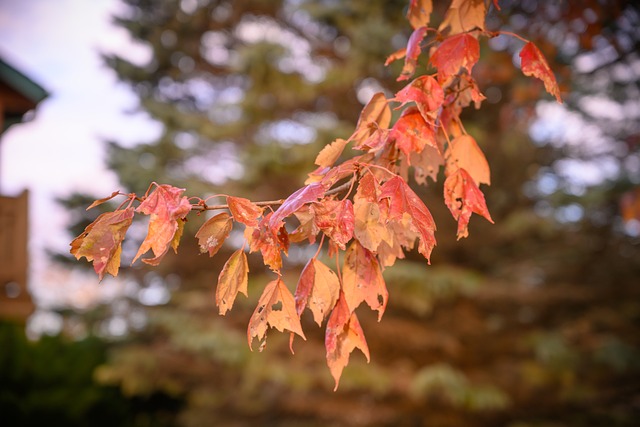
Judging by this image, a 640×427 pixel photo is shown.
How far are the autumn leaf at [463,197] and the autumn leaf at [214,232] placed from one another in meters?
0.58

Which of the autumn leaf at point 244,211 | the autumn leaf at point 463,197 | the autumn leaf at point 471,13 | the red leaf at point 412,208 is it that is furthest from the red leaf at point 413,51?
the autumn leaf at point 244,211

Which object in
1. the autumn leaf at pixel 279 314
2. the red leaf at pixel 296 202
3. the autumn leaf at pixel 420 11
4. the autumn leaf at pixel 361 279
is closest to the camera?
the red leaf at pixel 296 202

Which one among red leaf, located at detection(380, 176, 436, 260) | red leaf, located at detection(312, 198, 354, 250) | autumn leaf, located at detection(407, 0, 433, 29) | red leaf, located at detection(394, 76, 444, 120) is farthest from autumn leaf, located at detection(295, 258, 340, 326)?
autumn leaf, located at detection(407, 0, 433, 29)

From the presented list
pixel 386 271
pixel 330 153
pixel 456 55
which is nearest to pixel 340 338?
pixel 330 153

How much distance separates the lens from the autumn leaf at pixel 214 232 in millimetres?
1339

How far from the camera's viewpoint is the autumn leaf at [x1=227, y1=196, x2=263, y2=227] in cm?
131

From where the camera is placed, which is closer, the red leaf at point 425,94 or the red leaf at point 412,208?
the red leaf at point 412,208

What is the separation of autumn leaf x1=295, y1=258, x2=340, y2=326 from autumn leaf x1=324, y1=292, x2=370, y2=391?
3 cm

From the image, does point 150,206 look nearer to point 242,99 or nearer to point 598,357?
point 242,99

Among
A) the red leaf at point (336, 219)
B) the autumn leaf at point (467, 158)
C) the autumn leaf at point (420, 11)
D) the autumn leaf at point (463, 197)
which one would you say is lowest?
the red leaf at point (336, 219)

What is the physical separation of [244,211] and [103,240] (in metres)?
0.32

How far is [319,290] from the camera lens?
1361 millimetres

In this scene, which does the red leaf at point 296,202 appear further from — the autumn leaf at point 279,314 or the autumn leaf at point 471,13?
the autumn leaf at point 471,13

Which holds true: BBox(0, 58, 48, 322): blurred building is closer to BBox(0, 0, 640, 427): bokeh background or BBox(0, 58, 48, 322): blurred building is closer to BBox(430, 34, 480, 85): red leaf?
BBox(0, 0, 640, 427): bokeh background
